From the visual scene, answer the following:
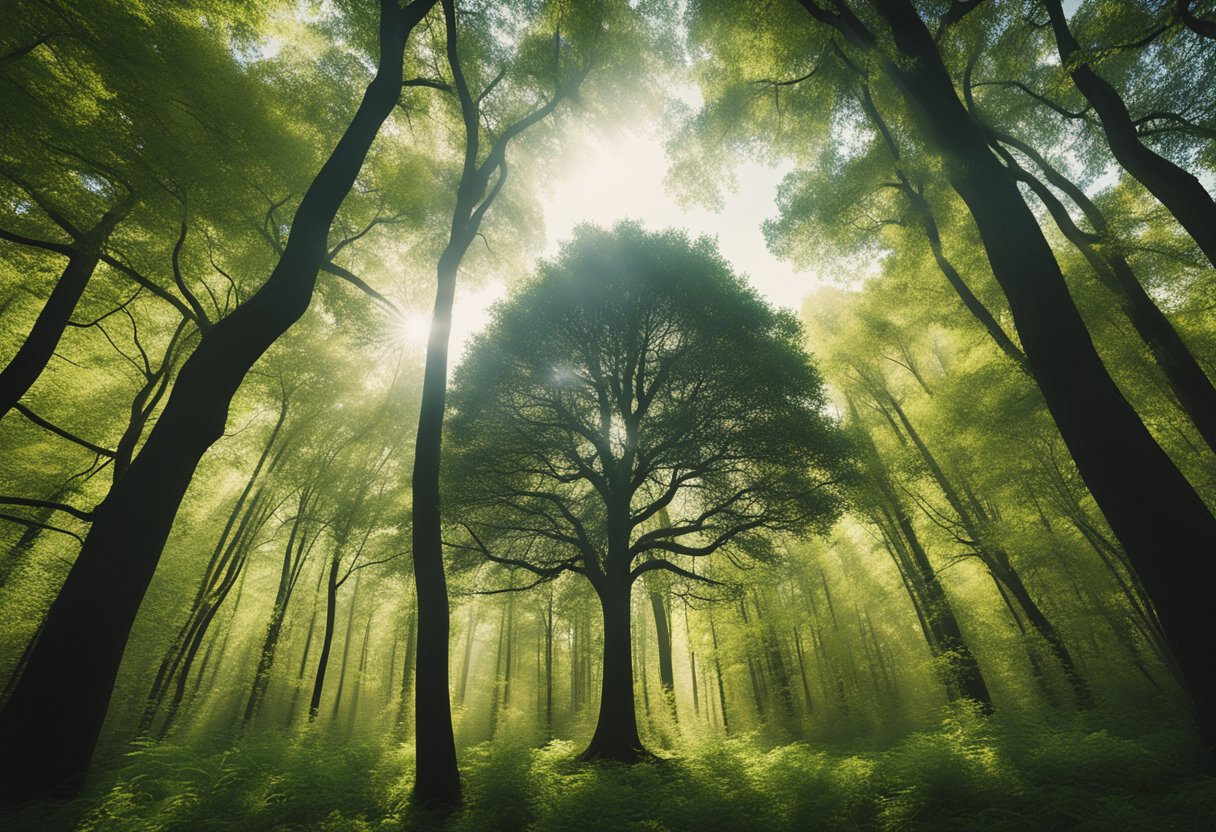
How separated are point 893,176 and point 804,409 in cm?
664

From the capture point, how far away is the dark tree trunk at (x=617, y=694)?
27.2 ft

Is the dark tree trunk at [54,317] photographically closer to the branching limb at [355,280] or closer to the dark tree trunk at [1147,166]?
the branching limb at [355,280]

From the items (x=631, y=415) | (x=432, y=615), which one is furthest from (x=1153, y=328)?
(x=432, y=615)

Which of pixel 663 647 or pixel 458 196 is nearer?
pixel 458 196

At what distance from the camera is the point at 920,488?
14.8 m

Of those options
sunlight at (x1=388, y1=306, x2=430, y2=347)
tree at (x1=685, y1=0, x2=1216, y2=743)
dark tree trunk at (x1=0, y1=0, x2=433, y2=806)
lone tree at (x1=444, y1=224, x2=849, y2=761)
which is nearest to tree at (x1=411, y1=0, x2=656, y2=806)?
sunlight at (x1=388, y1=306, x2=430, y2=347)

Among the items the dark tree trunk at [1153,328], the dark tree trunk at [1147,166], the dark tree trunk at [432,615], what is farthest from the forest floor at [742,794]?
the dark tree trunk at [1147,166]

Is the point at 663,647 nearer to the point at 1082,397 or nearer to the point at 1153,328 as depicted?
the point at 1153,328

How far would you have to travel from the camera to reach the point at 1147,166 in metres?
6.70

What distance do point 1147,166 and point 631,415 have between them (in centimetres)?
922

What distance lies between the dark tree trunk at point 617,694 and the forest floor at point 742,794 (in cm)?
167

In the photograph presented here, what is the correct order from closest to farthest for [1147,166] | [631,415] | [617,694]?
[1147,166], [617,694], [631,415]

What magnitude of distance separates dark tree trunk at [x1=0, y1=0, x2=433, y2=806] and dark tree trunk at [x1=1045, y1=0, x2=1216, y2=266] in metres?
9.61

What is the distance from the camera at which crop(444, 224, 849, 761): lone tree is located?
9.01m
